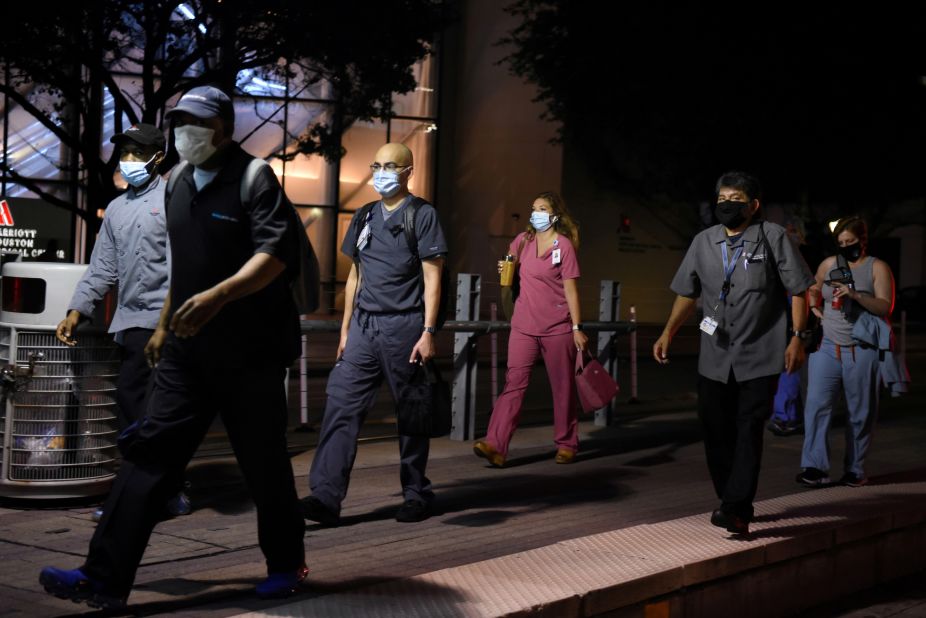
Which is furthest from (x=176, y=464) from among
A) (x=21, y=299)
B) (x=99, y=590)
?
(x=21, y=299)

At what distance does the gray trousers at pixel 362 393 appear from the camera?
6.64m

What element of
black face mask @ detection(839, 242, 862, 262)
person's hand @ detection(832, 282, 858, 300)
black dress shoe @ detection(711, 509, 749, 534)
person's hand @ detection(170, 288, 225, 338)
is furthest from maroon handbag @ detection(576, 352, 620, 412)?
person's hand @ detection(170, 288, 225, 338)

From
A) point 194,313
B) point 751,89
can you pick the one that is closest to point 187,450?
point 194,313

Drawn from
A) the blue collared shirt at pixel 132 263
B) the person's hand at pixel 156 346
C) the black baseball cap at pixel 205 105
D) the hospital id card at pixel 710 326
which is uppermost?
the black baseball cap at pixel 205 105

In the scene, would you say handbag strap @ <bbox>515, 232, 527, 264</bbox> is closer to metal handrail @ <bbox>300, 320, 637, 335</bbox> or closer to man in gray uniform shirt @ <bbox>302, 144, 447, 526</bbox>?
metal handrail @ <bbox>300, 320, 637, 335</bbox>

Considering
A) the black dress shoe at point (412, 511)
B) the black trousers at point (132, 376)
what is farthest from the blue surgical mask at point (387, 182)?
the black dress shoe at point (412, 511)

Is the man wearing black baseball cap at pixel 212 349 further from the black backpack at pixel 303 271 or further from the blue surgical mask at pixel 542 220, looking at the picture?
the blue surgical mask at pixel 542 220

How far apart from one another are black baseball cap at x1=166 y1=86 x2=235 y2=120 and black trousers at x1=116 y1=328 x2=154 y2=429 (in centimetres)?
190

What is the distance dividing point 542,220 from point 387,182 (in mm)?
2306

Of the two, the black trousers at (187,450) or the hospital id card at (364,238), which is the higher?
the hospital id card at (364,238)

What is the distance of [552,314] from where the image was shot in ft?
29.7

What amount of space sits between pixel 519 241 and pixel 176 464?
516 cm

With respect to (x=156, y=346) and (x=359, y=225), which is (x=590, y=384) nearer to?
(x=359, y=225)

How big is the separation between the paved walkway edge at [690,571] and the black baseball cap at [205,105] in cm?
179
